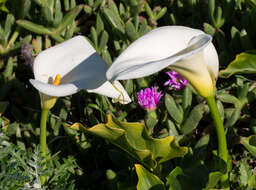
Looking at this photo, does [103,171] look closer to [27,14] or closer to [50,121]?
[50,121]

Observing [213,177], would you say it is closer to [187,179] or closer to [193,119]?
[187,179]

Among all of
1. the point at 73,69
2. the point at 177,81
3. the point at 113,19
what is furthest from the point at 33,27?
the point at 177,81

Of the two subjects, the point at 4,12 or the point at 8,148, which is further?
the point at 4,12

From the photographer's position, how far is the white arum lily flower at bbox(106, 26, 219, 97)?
63cm

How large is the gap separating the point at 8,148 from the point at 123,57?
0.28 m

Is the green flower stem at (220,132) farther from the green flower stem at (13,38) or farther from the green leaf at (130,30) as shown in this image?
the green flower stem at (13,38)

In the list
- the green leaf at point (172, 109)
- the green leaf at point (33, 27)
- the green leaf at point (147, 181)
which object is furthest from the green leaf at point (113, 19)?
the green leaf at point (147, 181)

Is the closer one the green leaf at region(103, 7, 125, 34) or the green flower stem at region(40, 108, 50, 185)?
the green flower stem at region(40, 108, 50, 185)

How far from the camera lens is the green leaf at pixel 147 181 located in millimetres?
731

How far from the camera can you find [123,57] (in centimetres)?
64

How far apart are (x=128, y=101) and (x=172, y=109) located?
0.54ft

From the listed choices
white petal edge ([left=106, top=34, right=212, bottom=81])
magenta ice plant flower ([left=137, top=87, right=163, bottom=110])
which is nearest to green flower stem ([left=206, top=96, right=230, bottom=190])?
white petal edge ([left=106, top=34, right=212, bottom=81])

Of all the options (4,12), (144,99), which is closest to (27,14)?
(4,12)

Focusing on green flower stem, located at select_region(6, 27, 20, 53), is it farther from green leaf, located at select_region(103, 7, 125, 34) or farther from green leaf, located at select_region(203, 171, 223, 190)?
green leaf, located at select_region(203, 171, 223, 190)
